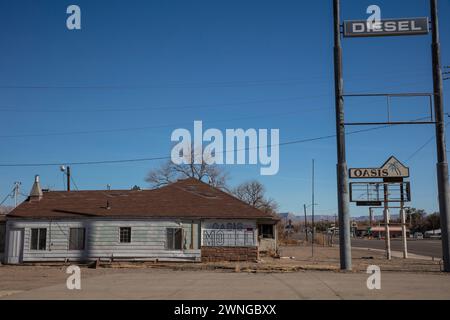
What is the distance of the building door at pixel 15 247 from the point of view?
29.8 metres

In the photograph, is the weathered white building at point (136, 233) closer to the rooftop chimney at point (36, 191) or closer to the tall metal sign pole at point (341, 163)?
the rooftop chimney at point (36, 191)

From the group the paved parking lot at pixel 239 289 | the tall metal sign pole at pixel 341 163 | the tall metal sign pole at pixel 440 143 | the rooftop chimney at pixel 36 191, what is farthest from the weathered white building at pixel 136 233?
the paved parking lot at pixel 239 289

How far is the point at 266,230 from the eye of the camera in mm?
39719

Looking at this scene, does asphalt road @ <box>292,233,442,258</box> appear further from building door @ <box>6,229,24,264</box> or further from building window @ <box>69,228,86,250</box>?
building door @ <box>6,229,24,264</box>

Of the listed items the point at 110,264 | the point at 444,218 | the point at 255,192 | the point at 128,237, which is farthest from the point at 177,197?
the point at 255,192

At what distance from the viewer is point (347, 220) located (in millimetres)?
22062

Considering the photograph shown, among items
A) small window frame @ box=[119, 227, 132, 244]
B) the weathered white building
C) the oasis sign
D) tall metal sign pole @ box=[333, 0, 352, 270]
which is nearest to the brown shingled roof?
the weathered white building

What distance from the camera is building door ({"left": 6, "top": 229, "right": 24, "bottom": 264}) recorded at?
2977 centimetres

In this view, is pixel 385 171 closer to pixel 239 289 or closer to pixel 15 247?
pixel 239 289

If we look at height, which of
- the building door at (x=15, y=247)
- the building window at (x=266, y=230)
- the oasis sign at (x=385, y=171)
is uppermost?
the oasis sign at (x=385, y=171)

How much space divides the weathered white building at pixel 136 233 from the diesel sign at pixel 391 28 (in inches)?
452

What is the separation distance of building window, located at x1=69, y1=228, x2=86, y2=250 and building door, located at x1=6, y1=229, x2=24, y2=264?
9.75ft

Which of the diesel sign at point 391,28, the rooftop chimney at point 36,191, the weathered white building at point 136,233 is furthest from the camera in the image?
the rooftop chimney at point 36,191
